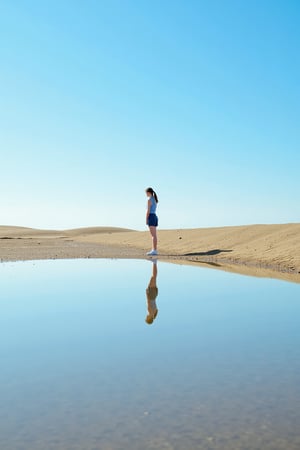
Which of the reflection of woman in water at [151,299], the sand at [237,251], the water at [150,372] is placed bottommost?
the water at [150,372]

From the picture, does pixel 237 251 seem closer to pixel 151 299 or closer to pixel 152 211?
pixel 152 211

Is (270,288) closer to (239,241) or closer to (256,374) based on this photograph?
(256,374)

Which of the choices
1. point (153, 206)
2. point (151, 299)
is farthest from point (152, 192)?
point (151, 299)

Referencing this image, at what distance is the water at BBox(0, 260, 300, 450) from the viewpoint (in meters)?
2.59

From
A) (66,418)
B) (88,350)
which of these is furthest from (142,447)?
(88,350)

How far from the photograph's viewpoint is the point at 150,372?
3.53 meters

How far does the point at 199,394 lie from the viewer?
3.10 meters

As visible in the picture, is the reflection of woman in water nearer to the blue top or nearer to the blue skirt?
the blue skirt

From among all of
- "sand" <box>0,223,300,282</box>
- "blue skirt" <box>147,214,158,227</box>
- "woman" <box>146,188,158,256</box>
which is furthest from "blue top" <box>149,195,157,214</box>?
"sand" <box>0,223,300,282</box>

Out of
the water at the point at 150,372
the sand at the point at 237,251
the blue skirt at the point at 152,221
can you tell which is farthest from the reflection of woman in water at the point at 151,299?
the blue skirt at the point at 152,221

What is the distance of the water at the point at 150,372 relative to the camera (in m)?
2.59

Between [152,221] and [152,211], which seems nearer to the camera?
[152,221]

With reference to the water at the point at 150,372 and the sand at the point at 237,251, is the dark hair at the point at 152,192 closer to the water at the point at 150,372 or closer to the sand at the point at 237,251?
the sand at the point at 237,251

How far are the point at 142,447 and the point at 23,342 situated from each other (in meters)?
2.34
